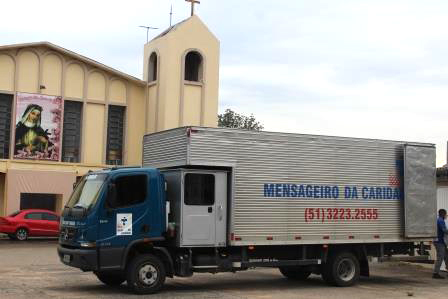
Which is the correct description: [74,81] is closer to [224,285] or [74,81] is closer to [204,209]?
[224,285]

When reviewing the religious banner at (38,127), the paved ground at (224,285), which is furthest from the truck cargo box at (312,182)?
the religious banner at (38,127)

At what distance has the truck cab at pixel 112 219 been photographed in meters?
12.5

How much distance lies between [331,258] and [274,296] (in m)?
2.24

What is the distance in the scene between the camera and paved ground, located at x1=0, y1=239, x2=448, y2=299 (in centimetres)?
1297

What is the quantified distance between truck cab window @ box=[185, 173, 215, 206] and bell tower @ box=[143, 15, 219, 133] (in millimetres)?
19131

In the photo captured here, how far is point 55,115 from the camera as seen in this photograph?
31.6 meters

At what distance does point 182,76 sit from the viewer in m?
32.6

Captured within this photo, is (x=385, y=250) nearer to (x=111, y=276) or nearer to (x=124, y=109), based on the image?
(x=111, y=276)

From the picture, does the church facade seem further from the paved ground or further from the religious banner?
the paved ground

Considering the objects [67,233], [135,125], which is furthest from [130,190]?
[135,125]

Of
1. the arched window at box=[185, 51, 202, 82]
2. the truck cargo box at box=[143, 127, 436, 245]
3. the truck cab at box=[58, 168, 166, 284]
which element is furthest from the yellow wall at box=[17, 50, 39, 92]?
the truck cab at box=[58, 168, 166, 284]

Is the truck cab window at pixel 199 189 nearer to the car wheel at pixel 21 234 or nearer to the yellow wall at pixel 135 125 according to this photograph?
the car wheel at pixel 21 234

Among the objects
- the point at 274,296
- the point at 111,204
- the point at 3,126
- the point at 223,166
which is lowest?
the point at 274,296

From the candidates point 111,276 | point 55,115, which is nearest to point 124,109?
point 55,115
